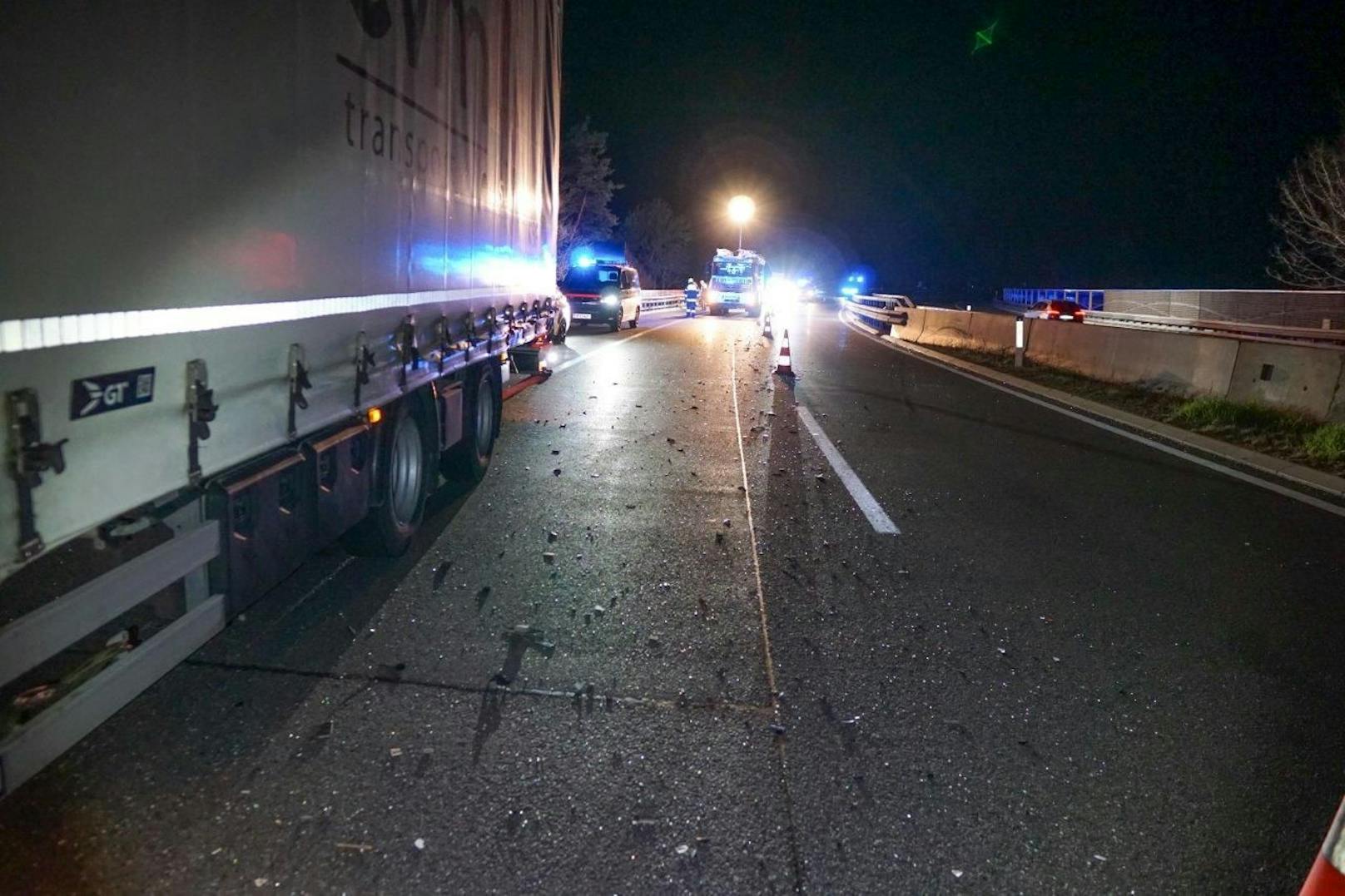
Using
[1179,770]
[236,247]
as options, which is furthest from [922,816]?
[236,247]

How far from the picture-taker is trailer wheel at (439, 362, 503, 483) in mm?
8844

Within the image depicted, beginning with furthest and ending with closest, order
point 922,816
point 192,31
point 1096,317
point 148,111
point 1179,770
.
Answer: point 1096,317
point 1179,770
point 922,816
point 192,31
point 148,111

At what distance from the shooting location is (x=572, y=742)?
434cm

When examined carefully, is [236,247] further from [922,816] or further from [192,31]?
[922,816]

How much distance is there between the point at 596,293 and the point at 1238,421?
20.3m

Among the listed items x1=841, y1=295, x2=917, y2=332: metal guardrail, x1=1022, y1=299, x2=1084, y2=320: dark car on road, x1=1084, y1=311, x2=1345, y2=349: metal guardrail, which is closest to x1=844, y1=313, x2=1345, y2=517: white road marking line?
x1=1084, y1=311, x2=1345, y2=349: metal guardrail

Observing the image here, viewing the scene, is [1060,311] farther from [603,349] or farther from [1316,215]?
[603,349]

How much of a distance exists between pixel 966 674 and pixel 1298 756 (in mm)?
1389

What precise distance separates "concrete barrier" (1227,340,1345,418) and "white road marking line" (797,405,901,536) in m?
5.90

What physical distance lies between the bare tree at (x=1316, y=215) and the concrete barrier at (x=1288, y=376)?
810 inches

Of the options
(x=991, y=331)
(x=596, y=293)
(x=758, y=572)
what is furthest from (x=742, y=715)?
(x=596, y=293)

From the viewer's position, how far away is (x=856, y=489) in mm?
9445

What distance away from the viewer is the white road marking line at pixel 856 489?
814cm

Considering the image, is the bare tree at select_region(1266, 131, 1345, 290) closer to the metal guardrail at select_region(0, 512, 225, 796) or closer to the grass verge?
the grass verge
